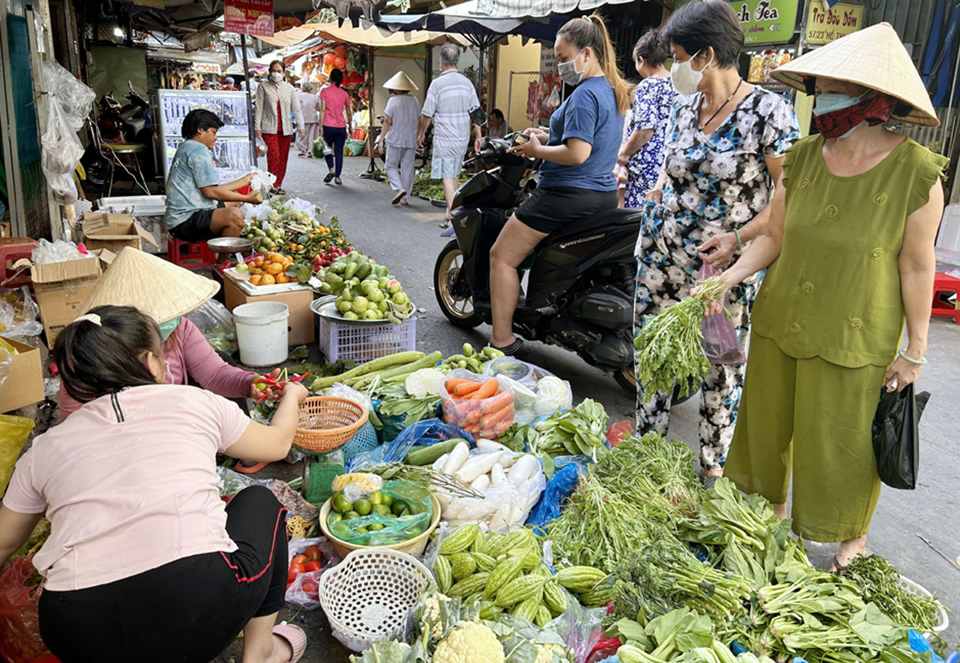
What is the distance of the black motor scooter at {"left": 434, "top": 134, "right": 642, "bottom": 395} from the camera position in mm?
4457

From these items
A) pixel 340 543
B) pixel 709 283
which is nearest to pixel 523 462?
pixel 340 543

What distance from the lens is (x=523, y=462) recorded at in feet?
10.9

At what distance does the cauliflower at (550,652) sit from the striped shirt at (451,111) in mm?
9204

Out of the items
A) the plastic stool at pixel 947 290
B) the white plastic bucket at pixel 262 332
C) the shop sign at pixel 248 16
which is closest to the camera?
the white plastic bucket at pixel 262 332

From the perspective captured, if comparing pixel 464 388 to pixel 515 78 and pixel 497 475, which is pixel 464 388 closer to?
pixel 497 475

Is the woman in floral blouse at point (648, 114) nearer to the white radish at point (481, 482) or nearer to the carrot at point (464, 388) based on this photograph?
the carrot at point (464, 388)

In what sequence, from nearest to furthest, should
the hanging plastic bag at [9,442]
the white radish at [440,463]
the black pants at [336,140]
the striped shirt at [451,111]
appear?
the hanging plastic bag at [9,442] < the white radish at [440,463] < the striped shirt at [451,111] < the black pants at [336,140]

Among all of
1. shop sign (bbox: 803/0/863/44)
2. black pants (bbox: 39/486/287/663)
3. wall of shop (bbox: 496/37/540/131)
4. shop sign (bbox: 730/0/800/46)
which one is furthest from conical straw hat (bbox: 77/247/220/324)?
wall of shop (bbox: 496/37/540/131)

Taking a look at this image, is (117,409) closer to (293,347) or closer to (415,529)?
(415,529)

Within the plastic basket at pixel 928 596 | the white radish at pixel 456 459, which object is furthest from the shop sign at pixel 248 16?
the plastic basket at pixel 928 596

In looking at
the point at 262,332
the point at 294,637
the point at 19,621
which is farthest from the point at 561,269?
the point at 19,621

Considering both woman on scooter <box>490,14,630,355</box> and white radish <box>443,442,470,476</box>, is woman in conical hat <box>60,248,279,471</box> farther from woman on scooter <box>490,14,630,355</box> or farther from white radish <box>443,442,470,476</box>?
woman on scooter <box>490,14,630,355</box>

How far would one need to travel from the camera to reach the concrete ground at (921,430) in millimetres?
3119

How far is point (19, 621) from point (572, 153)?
360 cm
